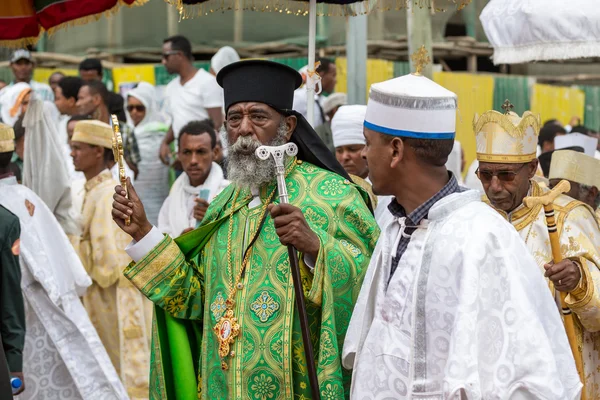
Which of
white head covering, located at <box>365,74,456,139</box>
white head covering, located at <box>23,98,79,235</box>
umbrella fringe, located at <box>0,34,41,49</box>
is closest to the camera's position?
white head covering, located at <box>365,74,456,139</box>

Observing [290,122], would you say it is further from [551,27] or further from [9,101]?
[9,101]

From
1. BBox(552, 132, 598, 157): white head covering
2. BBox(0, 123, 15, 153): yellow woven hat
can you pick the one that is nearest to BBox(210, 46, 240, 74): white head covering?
BBox(552, 132, 598, 157): white head covering

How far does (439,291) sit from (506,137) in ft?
7.00

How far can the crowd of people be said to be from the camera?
4051 millimetres

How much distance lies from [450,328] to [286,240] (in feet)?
3.48

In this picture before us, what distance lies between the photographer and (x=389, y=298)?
169 inches

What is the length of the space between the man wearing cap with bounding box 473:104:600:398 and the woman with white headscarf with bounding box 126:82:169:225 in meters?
5.46

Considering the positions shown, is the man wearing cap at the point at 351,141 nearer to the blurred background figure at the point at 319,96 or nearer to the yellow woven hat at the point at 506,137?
the blurred background figure at the point at 319,96

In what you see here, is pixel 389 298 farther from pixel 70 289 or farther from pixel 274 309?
pixel 70 289

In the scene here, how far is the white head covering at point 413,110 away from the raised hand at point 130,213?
4.61ft

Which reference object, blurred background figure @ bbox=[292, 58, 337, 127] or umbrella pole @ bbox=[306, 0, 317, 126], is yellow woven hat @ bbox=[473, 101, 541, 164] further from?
blurred background figure @ bbox=[292, 58, 337, 127]

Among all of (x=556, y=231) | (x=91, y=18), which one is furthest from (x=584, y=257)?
(x=91, y=18)

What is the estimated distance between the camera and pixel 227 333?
528cm

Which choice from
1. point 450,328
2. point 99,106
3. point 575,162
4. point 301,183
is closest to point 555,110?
point 99,106
